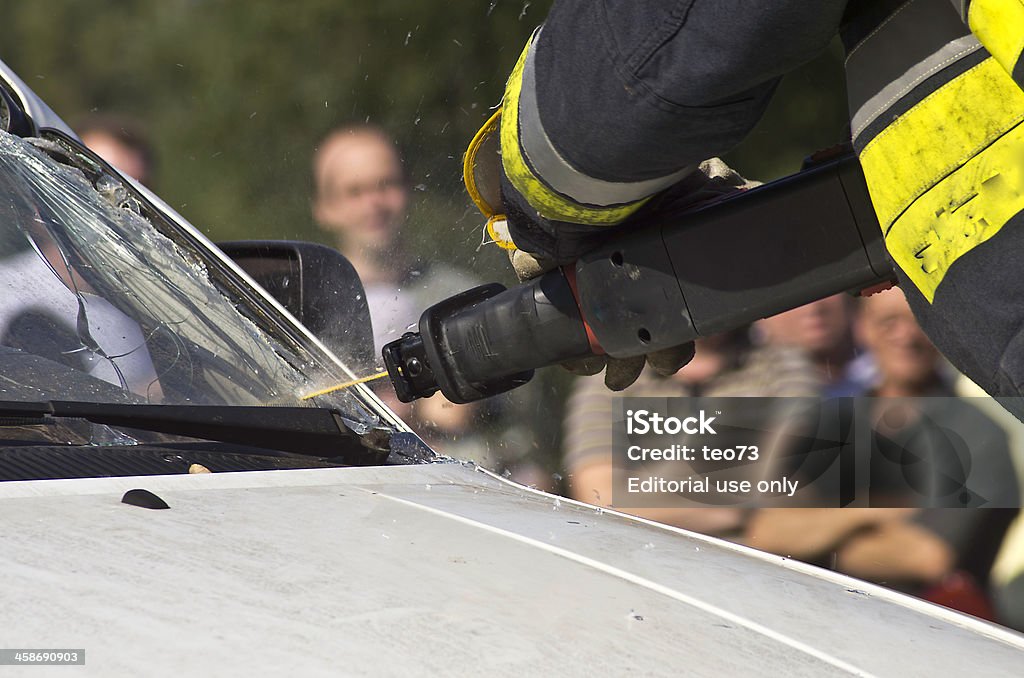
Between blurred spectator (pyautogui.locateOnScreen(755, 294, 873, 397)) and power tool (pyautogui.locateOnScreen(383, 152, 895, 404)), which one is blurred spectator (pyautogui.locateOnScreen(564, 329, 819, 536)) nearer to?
blurred spectator (pyautogui.locateOnScreen(755, 294, 873, 397))

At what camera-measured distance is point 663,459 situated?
358 centimetres

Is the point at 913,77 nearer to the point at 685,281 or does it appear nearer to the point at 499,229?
the point at 685,281

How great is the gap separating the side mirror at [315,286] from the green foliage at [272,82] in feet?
8.10

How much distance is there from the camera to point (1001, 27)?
3.08 ft

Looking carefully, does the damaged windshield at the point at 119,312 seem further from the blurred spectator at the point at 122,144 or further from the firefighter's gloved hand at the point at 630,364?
the blurred spectator at the point at 122,144

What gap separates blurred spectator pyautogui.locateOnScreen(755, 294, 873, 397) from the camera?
10.6 ft

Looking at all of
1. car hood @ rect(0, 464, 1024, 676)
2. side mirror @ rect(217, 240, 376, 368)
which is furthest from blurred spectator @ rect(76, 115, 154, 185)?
car hood @ rect(0, 464, 1024, 676)

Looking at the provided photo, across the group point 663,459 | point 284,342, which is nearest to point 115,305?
point 284,342

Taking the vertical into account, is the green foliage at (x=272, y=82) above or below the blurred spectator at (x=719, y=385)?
above

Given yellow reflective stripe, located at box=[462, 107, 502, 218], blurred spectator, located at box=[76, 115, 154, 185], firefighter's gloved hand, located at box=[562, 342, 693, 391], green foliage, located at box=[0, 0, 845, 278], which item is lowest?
firefighter's gloved hand, located at box=[562, 342, 693, 391]

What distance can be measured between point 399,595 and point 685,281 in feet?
2.44

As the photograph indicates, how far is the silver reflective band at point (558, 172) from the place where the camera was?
1.34 meters

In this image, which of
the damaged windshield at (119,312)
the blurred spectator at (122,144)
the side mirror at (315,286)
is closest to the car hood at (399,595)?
the damaged windshield at (119,312)

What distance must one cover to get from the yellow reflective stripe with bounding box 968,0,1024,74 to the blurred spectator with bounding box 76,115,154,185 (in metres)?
3.94
